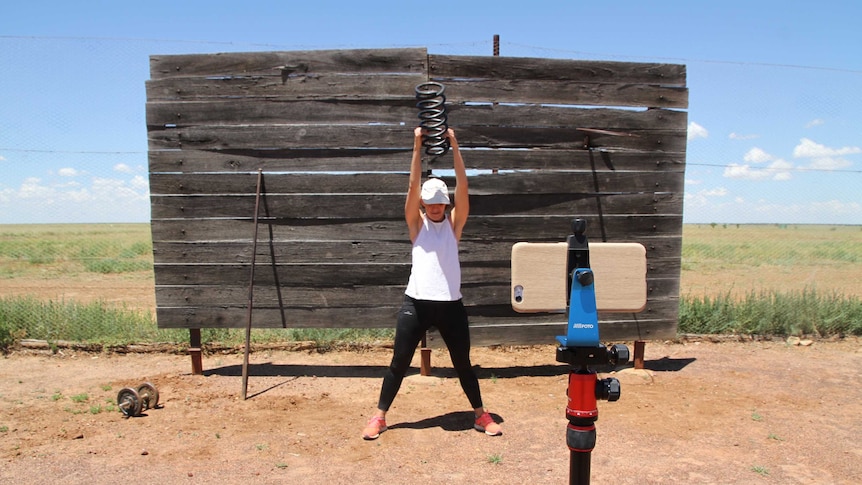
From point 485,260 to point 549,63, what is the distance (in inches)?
79.1

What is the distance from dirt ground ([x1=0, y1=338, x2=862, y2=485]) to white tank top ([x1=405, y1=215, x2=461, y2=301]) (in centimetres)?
106

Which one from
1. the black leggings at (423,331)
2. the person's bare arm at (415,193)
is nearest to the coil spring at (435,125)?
the person's bare arm at (415,193)

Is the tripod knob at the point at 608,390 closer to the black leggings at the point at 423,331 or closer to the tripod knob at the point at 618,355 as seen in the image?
the tripod knob at the point at 618,355

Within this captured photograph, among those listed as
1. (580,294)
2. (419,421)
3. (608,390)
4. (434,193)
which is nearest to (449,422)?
(419,421)

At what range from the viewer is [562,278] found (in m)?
2.29

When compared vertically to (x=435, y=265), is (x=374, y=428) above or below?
below

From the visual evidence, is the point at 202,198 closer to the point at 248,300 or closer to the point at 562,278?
the point at 248,300

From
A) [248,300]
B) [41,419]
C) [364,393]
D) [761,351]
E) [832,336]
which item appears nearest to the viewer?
[41,419]

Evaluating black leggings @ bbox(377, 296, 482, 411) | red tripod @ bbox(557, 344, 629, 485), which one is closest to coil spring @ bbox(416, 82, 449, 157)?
black leggings @ bbox(377, 296, 482, 411)

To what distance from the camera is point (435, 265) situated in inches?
179

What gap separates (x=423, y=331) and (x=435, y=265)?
50 centimetres

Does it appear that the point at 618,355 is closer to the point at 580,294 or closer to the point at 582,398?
the point at 582,398

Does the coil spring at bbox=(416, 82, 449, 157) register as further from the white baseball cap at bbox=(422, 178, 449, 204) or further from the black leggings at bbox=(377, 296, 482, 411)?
the black leggings at bbox=(377, 296, 482, 411)

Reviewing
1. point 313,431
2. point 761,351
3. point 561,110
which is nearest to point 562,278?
point 313,431
